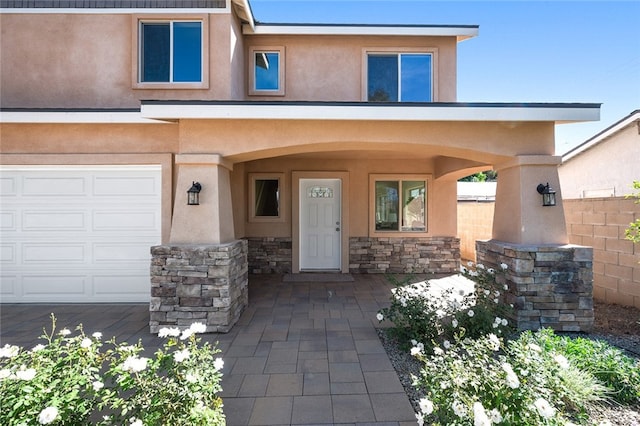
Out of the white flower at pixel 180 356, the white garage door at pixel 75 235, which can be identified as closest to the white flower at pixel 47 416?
the white flower at pixel 180 356

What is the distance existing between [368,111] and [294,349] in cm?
328

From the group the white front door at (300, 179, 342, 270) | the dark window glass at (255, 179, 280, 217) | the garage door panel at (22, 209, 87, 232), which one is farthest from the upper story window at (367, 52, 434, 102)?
the garage door panel at (22, 209, 87, 232)

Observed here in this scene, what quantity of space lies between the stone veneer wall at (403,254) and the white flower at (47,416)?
6831 mm

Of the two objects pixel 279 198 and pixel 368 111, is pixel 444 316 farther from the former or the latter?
pixel 279 198

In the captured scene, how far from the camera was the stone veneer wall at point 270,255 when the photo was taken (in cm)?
815

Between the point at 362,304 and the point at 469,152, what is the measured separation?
3.06 meters

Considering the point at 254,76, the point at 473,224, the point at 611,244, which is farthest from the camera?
the point at 473,224

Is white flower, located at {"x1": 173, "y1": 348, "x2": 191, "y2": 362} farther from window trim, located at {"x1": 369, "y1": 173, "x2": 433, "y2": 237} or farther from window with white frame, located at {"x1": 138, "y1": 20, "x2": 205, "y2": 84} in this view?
window trim, located at {"x1": 369, "y1": 173, "x2": 433, "y2": 237}

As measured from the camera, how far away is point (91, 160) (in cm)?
534

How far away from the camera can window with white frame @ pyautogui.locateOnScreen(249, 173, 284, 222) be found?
8203mm

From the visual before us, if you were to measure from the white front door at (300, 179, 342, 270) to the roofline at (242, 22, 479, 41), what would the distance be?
3402mm

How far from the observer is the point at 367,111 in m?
4.50

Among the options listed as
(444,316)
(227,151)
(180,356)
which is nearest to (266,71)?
(227,151)

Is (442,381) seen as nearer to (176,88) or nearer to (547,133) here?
(547,133)
